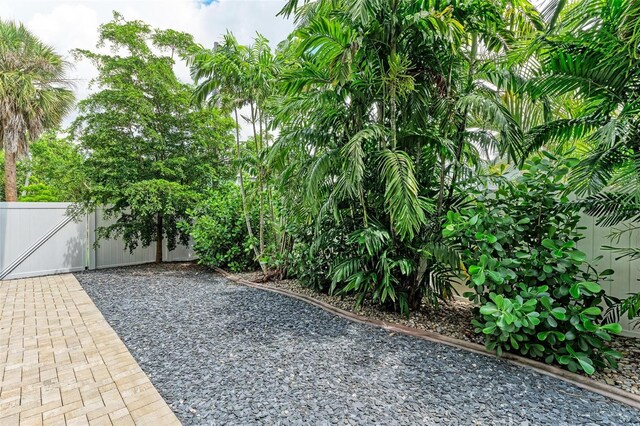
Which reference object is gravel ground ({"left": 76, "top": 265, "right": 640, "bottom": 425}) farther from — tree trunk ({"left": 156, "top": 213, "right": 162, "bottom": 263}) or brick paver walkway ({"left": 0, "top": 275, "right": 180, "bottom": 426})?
tree trunk ({"left": 156, "top": 213, "right": 162, "bottom": 263})

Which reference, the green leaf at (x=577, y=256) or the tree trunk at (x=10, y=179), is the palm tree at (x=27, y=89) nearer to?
the tree trunk at (x=10, y=179)

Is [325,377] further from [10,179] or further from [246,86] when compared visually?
[10,179]

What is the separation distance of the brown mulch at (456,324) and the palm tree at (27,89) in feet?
27.3

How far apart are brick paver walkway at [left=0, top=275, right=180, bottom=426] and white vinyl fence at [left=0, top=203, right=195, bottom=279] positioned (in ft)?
8.58

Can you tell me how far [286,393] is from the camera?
2.05 meters

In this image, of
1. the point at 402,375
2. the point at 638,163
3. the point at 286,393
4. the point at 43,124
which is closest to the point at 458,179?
the point at 638,163

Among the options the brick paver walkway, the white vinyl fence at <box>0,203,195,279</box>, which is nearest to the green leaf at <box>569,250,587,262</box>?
the brick paver walkway

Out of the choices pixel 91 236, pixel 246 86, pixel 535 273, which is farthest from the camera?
pixel 91 236

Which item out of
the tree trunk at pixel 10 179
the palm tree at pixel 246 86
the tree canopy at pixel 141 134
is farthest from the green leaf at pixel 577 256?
the tree trunk at pixel 10 179

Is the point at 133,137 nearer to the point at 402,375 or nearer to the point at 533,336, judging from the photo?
the point at 402,375

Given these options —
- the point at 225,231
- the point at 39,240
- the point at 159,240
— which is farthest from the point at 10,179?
the point at 225,231

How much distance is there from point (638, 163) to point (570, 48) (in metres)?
0.98

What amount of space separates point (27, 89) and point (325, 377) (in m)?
9.72

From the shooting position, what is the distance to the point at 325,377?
2242 mm
